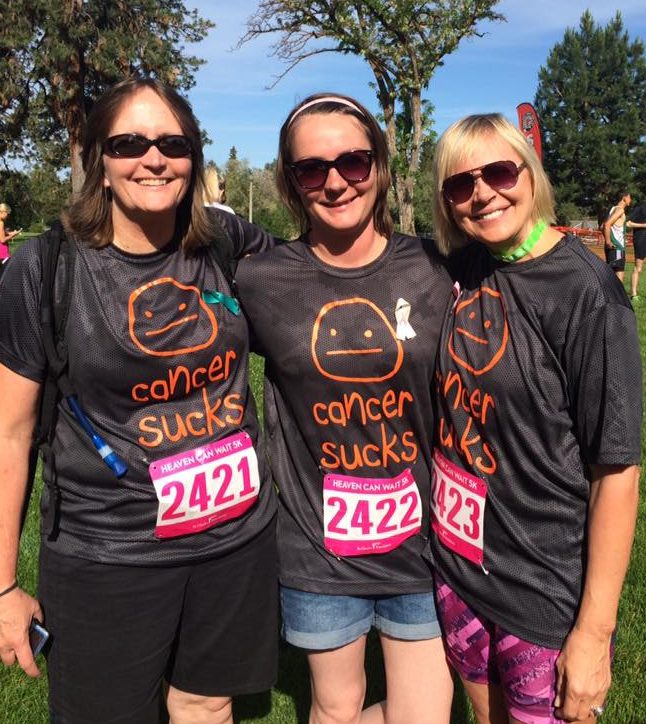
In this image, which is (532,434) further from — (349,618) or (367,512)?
(349,618)

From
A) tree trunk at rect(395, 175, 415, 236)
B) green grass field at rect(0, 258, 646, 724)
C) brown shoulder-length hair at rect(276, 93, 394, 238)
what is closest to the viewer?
brown shoulder-length hair at rect(276, 93, 394, 238)

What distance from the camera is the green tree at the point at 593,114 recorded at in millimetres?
52375

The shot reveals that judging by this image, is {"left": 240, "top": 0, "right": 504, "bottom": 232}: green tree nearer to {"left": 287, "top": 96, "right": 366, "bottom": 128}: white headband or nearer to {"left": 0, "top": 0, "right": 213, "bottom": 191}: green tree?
{"left": 0, "top": 0, "right": 213, "bottom": 191}: green tree

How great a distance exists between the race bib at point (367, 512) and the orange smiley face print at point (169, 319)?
0.63 metres

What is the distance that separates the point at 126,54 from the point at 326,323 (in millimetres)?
27754

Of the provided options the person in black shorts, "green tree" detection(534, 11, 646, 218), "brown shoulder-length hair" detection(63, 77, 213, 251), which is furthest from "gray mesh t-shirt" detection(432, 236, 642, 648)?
"green tree" detection(534, 11, 646, 218)

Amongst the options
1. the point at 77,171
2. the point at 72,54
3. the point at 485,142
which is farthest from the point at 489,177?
the point at 72,54

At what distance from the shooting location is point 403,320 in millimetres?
2209

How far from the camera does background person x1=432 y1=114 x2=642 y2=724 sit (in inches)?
69.9

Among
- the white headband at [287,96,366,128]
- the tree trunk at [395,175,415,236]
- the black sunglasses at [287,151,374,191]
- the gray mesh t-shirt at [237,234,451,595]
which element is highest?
the tree trunk at [395,175,415,236]

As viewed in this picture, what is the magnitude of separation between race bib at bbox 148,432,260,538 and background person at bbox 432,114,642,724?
0.66 metres

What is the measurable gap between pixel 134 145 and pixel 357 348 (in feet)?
3.05

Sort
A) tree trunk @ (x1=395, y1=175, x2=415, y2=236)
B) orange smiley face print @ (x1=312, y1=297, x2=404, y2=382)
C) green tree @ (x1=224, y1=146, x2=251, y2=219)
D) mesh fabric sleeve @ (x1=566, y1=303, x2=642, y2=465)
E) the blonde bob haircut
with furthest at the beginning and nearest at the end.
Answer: green tree @ (x1=224, y1=146, x2=251, y2=219) < tree trunk @ (x1=395, y1=175, x2=415, y2=236) < orange smiley face print @ (x1=312, y1=297, x2=404, y2=382) < the blonde bob haircut < mesh fabric sleeve @ (x1=566, y1=303, x2=642, y2=465)

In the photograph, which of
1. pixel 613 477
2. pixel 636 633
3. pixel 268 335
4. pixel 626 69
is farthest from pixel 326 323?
pixel 626 69
